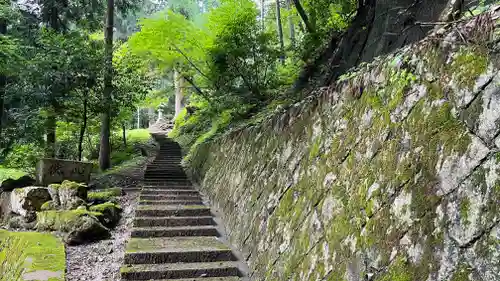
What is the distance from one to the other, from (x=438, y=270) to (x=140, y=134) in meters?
23.4

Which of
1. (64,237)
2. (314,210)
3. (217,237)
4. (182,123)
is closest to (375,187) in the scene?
(314,210)

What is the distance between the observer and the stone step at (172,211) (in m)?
6.62

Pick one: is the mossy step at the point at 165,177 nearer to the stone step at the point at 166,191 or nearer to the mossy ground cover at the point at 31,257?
the stone step at the point at 166,191

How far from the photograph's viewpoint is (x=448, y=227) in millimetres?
1843

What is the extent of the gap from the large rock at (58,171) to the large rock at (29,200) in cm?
88

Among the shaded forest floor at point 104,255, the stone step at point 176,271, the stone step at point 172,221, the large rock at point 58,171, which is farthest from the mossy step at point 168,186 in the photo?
the stone step at point 176,271

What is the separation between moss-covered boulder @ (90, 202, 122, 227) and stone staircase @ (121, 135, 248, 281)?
502 mm

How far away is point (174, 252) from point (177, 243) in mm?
520

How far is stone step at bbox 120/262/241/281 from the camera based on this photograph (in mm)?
4536

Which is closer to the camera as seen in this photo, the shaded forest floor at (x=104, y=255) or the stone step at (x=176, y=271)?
the stone step at (x=176, y=271)

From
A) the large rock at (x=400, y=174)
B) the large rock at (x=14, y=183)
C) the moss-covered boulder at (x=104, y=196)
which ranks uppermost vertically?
the large rock at (x=400, y=174)

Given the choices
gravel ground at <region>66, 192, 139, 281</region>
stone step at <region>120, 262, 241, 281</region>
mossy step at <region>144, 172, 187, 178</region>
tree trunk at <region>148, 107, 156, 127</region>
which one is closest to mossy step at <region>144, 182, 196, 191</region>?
mossy step at <region>144, 172, 187, 178</region>

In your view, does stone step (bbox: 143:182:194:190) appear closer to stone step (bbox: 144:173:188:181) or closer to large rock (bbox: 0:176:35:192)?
stone step (bbox: 144:173:188:181)

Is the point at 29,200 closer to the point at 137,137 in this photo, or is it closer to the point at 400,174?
the point at 400,174
